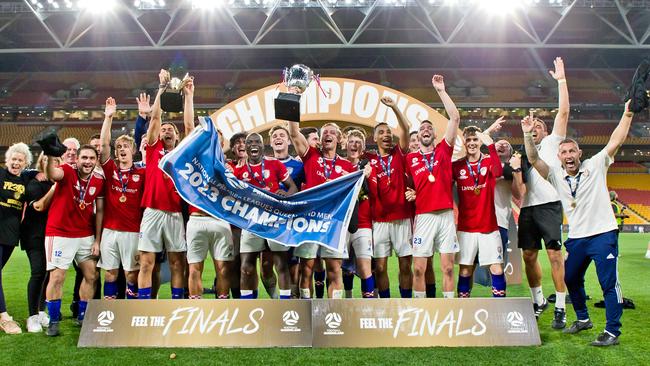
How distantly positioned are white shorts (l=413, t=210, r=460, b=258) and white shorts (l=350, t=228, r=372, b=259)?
0.47 meters

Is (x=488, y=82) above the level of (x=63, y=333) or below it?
above

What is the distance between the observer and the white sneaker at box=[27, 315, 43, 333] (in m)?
4.87

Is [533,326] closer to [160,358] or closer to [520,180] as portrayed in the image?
[520,180]

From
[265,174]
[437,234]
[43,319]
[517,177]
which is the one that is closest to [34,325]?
[43,319]

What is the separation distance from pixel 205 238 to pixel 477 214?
2.72m

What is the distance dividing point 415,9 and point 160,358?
25.5 metres

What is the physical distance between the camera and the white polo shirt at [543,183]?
5.21 m

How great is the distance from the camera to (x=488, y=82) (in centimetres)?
3397

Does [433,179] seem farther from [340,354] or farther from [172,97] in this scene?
[172,97]

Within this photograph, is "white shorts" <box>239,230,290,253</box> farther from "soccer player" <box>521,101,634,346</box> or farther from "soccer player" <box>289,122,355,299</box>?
"soccer player" <box>521,101,634,346</box>

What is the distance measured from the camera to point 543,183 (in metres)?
5.39

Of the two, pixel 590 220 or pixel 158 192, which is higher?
pixel 158 192

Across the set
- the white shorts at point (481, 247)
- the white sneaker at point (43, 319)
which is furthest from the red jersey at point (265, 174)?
the white sneaker at point (43, 319)

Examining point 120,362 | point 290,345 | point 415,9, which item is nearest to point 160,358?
point 120,362
